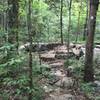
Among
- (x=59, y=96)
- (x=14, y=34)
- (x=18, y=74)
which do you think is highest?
(x=14, y=34)

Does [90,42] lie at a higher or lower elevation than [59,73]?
higher

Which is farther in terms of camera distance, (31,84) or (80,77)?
(80,77)

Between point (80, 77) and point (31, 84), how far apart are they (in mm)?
3277

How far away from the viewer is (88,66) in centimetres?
756

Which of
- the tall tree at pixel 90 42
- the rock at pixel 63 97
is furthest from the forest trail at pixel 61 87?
the tall tree at pixel 90 42

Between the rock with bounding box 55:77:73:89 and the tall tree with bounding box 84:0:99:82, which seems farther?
the rock with bounding box 55:77:73:89

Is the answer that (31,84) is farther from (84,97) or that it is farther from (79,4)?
(79,4)

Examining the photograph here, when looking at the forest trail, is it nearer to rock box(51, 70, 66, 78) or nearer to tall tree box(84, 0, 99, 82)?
rock box(51, 70, 66, 78)

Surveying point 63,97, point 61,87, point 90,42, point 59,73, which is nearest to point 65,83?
point 61,87

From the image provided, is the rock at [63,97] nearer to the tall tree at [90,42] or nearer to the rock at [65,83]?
the rock at [65,83]

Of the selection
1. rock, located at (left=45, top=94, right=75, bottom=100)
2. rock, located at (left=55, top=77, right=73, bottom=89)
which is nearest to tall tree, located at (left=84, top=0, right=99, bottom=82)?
rock, located at (left=55, top=77, right=73, bottom=89)

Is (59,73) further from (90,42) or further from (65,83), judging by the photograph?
(90,42)

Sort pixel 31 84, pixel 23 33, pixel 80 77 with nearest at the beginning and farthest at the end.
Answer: pixel 31 84 → pixel 23 33 → pixel 80 77

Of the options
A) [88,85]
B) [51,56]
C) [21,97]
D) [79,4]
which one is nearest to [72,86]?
[88,85]
